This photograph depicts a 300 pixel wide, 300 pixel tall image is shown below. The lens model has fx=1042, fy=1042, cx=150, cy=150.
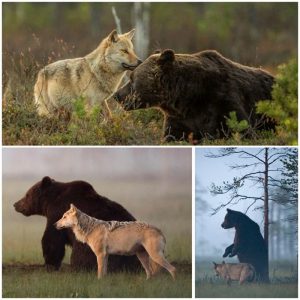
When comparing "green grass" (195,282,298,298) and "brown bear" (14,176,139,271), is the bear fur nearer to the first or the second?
"green grass" (195,282,298,298)

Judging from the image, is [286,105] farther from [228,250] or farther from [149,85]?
[228,250]

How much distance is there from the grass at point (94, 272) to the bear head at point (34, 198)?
53 millimetres

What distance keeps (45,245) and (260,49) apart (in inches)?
362

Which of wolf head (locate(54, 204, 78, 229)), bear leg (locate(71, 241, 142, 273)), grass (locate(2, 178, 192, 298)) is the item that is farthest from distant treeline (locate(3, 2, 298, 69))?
bear leg (locate(71, 241, 142, 273))

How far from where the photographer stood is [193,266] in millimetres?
10586

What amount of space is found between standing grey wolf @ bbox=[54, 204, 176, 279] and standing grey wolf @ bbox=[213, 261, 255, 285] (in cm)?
53

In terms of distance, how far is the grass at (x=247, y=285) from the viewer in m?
10.6

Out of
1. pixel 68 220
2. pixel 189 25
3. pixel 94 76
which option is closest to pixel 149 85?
pixel 94 76

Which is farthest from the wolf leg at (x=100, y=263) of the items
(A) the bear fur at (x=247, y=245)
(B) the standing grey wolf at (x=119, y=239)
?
(A) the bear fur at (x=247, y=245)

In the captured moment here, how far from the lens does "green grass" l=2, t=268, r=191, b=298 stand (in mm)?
10430

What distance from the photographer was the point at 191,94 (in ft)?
36.2

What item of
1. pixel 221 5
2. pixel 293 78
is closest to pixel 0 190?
pixel 293 78

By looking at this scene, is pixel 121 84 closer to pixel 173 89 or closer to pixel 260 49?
pixel 173 89

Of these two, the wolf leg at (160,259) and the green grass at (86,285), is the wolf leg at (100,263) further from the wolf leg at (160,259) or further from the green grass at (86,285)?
the wolf leg at (160,259)
